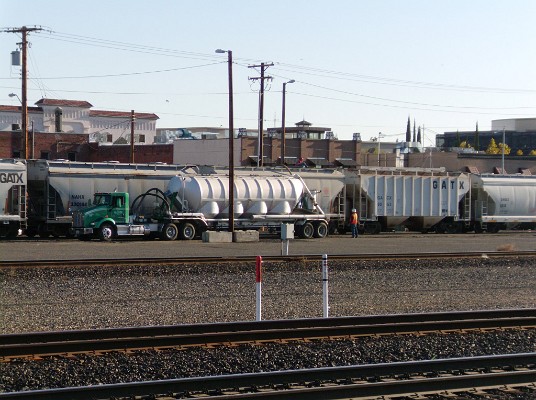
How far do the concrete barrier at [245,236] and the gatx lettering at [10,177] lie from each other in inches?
420

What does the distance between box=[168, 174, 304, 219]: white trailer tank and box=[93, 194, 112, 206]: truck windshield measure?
12.1ft

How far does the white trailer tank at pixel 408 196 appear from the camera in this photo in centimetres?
5047

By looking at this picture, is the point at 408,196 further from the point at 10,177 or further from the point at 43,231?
the point at 10,177

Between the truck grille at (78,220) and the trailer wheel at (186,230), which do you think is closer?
the truck grille at (78,220)

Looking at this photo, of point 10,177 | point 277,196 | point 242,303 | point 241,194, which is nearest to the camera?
point 242,303

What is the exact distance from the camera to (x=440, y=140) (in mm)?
169625

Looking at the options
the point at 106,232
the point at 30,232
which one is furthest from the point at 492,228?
the point at 30,232

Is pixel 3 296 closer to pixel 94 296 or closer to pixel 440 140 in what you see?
pixel 94 296

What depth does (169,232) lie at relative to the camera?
42.8m

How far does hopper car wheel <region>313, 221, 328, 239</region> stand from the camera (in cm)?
4725

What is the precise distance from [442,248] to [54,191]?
736 inches

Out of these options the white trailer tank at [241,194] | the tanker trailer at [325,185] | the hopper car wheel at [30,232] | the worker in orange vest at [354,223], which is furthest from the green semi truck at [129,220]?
the worker in orange vest at [354,223]

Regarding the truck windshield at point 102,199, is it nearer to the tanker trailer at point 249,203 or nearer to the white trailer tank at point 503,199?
the tanker trailer at point 249,203

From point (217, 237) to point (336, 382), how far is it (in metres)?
30.4
